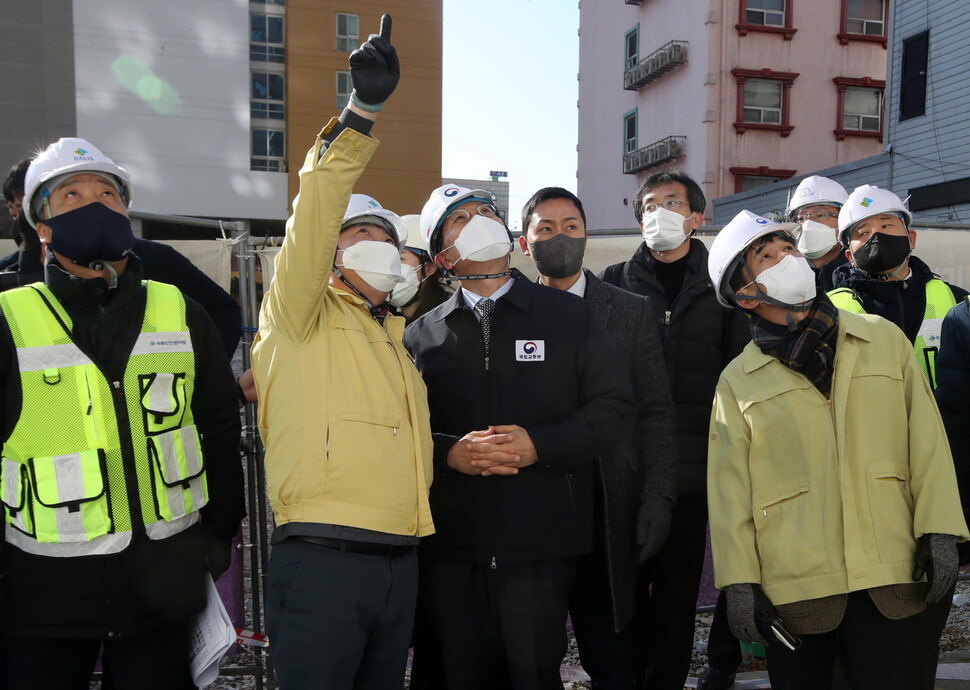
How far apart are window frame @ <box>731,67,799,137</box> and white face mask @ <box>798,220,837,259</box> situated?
21529mm

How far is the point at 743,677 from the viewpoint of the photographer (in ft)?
13.2

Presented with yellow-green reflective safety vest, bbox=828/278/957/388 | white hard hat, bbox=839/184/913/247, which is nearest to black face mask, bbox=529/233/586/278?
yellow-green reflective safety vest, bbox=828/278/957/388

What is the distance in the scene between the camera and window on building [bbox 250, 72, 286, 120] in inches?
1141

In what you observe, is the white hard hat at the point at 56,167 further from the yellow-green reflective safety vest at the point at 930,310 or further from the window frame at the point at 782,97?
the window frame at the point at 782,97

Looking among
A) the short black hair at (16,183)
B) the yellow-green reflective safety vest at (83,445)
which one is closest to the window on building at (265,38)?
the short black hair at (16,183)

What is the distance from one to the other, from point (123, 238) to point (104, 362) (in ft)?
1.27

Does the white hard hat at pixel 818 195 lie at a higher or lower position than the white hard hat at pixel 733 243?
higher

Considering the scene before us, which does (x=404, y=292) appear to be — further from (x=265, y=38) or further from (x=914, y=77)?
(x=265, y=38)

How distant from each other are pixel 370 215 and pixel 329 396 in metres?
0.69

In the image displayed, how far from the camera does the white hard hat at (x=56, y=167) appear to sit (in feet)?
8.02

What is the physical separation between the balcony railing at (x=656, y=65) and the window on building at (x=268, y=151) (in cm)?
1276

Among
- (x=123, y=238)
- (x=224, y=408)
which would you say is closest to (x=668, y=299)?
(x=224, y=408)

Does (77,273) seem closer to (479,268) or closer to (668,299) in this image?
(479,268)

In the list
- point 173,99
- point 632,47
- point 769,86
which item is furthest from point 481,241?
point 632,47
